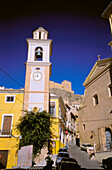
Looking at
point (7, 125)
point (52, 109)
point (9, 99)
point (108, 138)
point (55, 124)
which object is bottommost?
point (108, 138)

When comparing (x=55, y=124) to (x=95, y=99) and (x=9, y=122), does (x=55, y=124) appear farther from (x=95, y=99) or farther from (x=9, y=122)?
(x=95, y=99)

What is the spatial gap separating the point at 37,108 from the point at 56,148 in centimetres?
528

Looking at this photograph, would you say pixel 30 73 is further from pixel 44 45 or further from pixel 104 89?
pixel 104 89

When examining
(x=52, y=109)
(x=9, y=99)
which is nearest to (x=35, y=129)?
(x=52, y=109)

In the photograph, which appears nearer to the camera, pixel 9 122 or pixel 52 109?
pixel 9 122

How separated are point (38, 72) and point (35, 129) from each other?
7.78 metres

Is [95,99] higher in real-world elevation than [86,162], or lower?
higher

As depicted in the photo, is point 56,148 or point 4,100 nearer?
point 56,148

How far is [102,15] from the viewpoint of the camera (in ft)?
67.7

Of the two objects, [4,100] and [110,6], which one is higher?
[110,6]

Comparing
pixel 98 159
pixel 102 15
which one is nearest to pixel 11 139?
pixel 98 159

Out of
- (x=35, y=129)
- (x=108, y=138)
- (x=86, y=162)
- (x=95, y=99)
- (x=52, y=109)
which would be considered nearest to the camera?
(x=86, y=162)

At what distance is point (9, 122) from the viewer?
21.1 m

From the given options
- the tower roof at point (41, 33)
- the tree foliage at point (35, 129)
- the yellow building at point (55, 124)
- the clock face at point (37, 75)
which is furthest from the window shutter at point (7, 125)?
the tower roof at point (41, 33)
